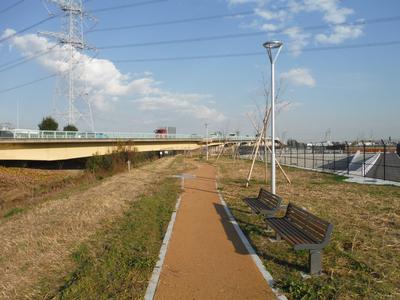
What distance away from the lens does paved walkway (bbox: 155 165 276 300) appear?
5.22 meters

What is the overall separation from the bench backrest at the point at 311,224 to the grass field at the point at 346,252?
1.58 ft

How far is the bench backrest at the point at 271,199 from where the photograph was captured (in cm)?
906

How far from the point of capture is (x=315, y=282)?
5.45m

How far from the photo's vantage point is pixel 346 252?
22.5 feet

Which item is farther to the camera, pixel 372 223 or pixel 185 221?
pixel 185 221

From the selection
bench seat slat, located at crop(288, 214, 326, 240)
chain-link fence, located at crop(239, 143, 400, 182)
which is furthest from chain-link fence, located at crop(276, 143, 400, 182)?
bench seat slat, located at crop(288, 214, 326, 240)

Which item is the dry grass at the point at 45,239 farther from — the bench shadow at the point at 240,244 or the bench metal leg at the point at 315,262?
the bench metal leg at the point at 315,262

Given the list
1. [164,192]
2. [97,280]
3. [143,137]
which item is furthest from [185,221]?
[143,137]

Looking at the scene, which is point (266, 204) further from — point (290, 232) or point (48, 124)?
point (48, 124)

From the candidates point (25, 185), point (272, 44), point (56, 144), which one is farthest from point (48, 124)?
point (272, 44)

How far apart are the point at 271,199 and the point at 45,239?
5.31 m

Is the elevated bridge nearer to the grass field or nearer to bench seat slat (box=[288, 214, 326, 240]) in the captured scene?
the grass field

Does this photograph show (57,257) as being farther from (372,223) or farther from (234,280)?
(372,223)

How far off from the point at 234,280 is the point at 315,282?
1.14 meters
